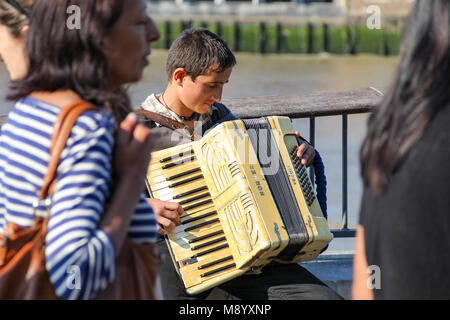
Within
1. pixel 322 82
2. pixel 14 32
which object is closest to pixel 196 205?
pixel 14 32

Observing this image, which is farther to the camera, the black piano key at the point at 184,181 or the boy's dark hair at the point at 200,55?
the boy's dark hair at the point at 200,55

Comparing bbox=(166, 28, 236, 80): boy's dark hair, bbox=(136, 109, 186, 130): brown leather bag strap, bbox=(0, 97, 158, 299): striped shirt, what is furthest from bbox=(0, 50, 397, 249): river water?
bbox=(0, 97, 158, 299): striped shirt

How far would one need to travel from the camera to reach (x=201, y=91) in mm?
3785

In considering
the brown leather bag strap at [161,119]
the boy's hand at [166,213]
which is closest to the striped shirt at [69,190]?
the boy's hand at [166,213]

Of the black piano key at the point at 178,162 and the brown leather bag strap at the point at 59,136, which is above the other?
the brown leather bag strap at the point at 59,136

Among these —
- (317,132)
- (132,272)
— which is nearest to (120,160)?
(132,272)

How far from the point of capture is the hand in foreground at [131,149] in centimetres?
175

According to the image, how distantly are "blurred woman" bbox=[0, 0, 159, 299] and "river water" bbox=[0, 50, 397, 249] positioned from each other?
6.91 meters

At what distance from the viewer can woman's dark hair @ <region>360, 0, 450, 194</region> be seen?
1.58 meters

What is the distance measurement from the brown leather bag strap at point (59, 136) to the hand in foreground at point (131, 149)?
103 mm

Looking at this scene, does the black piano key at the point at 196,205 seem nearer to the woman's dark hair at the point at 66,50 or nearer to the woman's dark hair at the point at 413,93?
the woman's dark hair at the point at 66,50

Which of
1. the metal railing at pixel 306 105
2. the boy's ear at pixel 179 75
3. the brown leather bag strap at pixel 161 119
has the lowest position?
the metal railing at pixel 306 105

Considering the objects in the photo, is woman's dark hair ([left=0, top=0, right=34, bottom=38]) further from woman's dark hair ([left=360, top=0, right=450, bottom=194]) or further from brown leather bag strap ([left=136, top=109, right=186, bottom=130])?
brown leather bag strap ([left=136, top=109, right=186, bottom=130])

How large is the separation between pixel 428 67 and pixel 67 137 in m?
0.75
